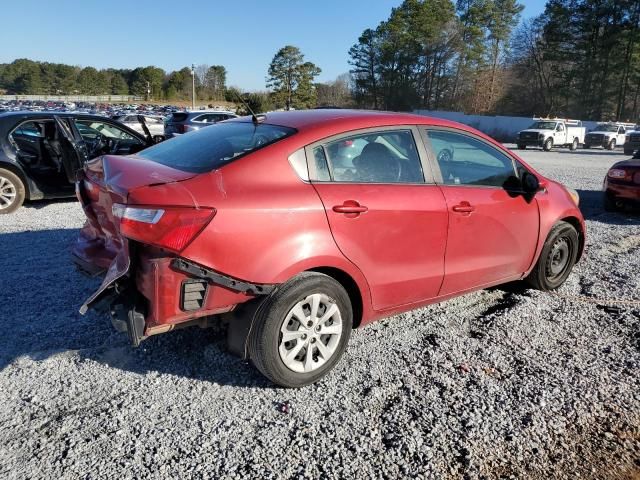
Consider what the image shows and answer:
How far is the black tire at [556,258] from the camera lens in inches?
182

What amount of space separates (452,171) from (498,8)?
215 ft

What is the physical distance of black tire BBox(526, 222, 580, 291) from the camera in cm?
462

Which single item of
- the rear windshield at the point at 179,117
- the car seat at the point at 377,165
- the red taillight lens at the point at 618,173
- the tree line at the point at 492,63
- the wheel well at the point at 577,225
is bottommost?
the wheel well at the point at 577,225

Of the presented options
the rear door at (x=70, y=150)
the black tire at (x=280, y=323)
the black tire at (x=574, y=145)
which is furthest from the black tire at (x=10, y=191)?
the black tire at (x=574, y=145)

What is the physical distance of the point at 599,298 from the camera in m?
4.71

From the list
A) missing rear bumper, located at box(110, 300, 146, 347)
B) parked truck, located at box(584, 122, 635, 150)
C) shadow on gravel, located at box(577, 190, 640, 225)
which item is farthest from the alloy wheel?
parked truck, located at box(584, 122, 635, 150)

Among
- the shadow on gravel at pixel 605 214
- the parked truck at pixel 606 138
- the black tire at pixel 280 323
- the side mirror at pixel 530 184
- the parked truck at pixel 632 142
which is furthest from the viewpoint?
the parked truck at pixel 606 138

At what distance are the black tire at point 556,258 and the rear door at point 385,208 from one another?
4.87ft

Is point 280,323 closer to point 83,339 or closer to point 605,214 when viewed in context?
point 83,339

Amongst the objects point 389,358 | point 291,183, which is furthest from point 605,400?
point 291,183

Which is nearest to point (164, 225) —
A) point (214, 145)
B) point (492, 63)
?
point (214, 145)

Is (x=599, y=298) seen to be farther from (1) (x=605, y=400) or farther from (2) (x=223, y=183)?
(2) (x=223, y=183)

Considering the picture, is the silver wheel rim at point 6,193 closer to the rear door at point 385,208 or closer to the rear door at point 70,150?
the rear door at point 70,150

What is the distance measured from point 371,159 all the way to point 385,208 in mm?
369
